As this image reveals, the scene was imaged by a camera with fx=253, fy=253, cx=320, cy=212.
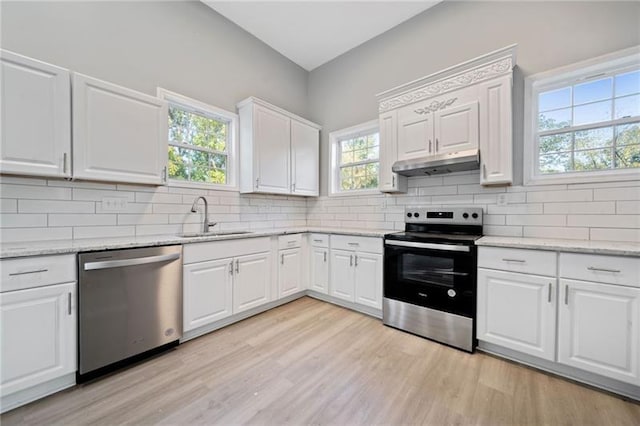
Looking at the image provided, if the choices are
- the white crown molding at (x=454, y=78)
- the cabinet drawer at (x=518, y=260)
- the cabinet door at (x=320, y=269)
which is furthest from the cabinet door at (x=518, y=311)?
the white crown molding at (x=454, y=78)

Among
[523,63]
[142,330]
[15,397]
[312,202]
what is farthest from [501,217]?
[15,397]

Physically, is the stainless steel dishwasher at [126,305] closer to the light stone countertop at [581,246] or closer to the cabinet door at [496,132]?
the light stone countertop at [581,246]

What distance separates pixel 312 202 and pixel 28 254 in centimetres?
312

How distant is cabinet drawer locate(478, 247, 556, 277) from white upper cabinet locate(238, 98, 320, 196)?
2392 millimetres

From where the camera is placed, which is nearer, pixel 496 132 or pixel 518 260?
pixel 518 260

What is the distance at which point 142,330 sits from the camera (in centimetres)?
190

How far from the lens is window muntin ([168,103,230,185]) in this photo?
108 inches

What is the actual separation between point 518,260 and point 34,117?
11.5 ft

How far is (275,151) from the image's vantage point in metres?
3.33

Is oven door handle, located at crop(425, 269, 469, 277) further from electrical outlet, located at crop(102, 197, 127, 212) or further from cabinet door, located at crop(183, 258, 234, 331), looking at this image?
electrical outlet, located at crop(102, 197, 127, 212)

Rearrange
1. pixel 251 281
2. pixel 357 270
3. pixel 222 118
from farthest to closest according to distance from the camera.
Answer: pixel 222 118
pixel 357 270
pixel 251 281

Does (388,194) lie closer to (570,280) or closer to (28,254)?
(570,280)

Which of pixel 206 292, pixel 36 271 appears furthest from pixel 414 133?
pixel 36 271

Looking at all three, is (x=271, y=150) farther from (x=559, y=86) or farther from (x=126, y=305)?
(x=559, y=86)
